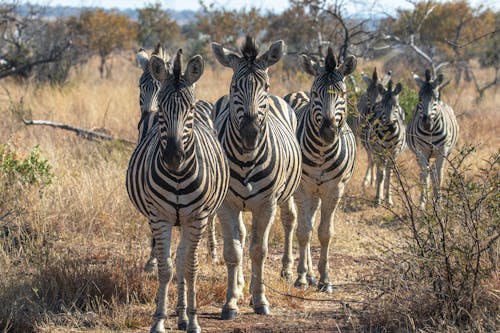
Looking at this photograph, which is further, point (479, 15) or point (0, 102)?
point (479, 15)

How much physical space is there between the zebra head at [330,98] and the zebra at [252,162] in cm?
47

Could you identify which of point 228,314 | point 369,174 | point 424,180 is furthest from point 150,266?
point 369,174

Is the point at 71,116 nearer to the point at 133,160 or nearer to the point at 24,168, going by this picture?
the point at 24,168

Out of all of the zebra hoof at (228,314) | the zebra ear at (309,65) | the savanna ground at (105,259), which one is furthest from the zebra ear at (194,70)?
the zebra ear at (309,65)

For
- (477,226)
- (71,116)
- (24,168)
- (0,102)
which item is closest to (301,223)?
(477,226)

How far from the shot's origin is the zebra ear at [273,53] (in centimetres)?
568

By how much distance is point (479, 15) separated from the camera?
27766 mm

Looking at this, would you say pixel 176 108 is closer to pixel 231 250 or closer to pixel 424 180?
pixel 231 250

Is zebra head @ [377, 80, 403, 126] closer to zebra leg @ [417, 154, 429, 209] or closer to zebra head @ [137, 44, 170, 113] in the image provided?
zebra leg @ [417, 154, 429, 209]

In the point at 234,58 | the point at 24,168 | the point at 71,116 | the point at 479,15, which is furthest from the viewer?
the point at 479,15

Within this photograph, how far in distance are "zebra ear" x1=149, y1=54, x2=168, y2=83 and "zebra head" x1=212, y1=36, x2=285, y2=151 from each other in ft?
2.35

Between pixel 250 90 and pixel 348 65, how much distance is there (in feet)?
4.66

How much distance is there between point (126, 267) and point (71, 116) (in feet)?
26.7

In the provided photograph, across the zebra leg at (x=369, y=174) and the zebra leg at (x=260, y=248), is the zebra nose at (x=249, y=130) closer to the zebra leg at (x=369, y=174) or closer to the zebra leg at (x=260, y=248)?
the zebra leg at (x=260, y=248)
